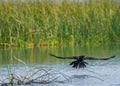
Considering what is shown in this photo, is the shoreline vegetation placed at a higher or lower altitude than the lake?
higher

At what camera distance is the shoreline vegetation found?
19188 mm

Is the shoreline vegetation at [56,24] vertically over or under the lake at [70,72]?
over

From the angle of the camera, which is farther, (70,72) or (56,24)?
(56,24)

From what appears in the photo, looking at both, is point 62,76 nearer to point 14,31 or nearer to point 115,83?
point 115,83

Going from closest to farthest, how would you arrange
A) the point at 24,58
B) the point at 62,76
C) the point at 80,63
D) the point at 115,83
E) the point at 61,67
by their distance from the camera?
the point at 115,83 < the point at 62,76 < the point at 80,63 < the point at 61,67 < the point at 24,58

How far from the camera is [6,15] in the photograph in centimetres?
1945

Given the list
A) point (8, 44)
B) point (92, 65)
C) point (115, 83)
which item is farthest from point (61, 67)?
point (8, 44)

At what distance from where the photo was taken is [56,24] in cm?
2017

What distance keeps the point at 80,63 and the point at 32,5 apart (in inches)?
410

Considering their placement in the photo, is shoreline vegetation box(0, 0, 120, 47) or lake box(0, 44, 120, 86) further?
shoreline vegetation box(0, 0, 120, 47)

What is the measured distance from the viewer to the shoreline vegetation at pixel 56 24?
19188 mm

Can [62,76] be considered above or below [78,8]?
below

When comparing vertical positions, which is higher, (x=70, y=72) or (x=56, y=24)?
(x=56, y=24)

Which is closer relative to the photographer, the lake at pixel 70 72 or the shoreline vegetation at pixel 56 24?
the lake at pixel 70 72
